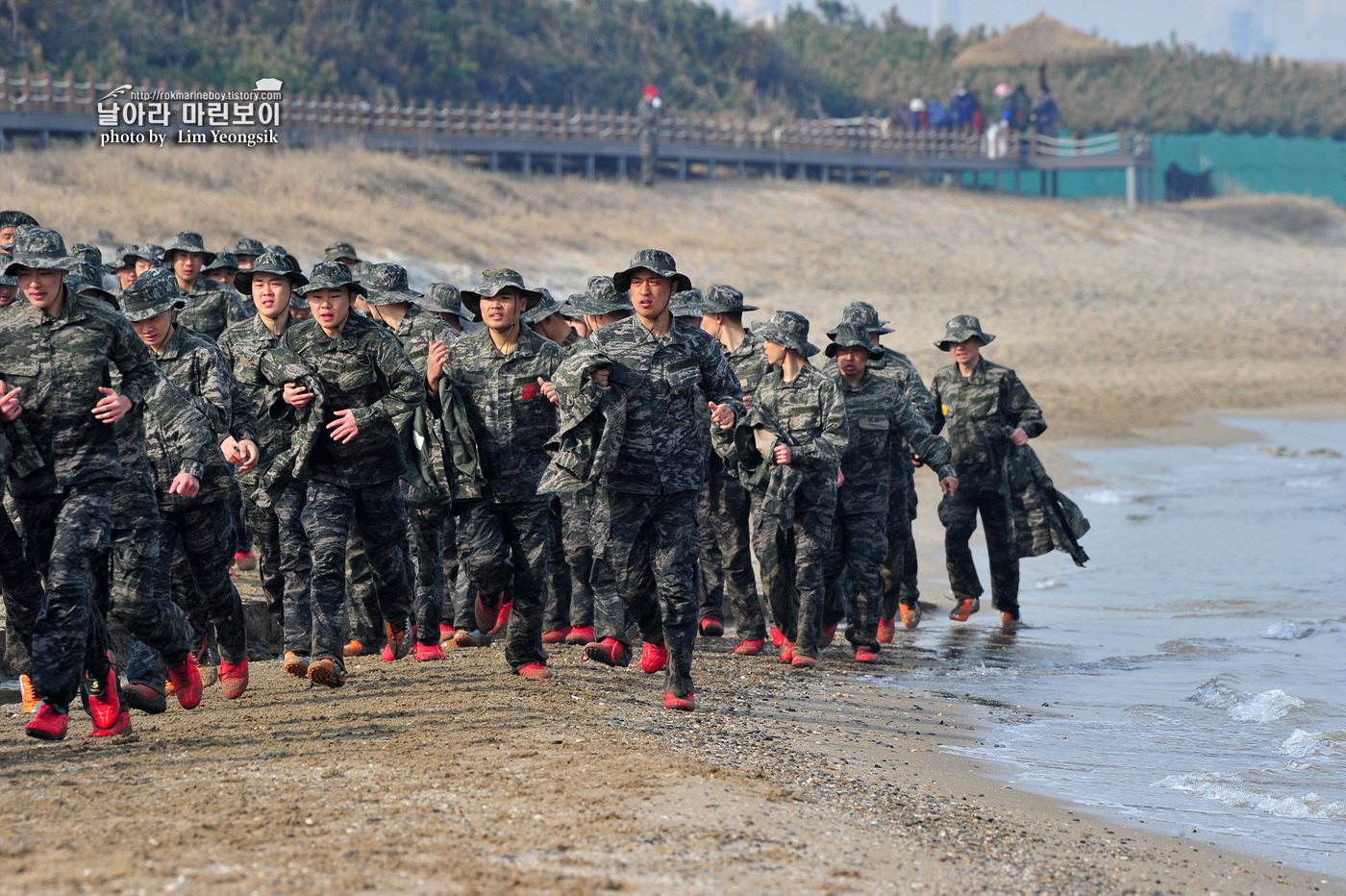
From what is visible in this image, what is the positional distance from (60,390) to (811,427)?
4168 mm

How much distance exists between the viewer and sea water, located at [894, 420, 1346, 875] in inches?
278

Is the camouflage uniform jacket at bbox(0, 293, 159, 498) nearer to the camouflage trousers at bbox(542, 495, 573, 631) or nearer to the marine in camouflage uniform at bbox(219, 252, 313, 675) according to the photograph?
the marine in camouflage uniform at bbox(219, 252, 313, 675)

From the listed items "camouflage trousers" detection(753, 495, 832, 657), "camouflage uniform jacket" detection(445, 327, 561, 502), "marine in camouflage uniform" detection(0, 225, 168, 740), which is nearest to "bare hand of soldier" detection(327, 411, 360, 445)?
"camouflage uniform jacket" detection(445, 327, 561, 502)

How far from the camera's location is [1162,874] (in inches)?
227

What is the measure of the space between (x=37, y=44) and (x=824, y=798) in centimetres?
2843

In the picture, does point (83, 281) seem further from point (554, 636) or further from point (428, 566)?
point (554, 636)

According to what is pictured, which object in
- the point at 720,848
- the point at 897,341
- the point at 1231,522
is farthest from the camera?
the point at 897,341

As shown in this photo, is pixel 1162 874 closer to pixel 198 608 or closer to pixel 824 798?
pixel 824 798

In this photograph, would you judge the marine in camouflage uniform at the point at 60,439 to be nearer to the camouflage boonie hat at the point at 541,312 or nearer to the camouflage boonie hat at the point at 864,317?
the camouflage boonie hat at the point at 541,312

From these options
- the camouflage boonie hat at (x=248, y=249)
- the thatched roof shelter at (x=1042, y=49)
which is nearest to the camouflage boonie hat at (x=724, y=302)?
the camouflage boonie hat at (x=248, y=249)

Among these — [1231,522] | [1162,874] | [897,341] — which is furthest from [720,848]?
[897,341]

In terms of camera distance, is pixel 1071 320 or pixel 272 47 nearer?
pixel 1071 320

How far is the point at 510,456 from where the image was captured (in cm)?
802

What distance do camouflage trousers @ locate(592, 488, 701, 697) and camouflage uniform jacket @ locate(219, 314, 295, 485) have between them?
166 cm
